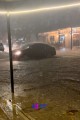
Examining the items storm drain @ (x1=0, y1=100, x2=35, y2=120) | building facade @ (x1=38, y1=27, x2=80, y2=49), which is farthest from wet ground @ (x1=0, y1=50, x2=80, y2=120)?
building facade @ (x1=38, y1=27, x2=80, y2=49)

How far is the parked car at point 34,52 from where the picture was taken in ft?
61.4

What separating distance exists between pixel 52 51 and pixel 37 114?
1601 cm

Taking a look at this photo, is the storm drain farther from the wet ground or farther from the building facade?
the building facade

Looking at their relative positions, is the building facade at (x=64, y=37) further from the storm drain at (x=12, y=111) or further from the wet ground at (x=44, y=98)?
the storm drain at (x=12, y=111)

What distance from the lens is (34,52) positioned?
65.9 ft

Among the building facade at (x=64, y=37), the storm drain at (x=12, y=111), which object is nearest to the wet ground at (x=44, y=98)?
the storm drain at (x=12, y=111)

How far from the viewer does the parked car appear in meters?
18.7

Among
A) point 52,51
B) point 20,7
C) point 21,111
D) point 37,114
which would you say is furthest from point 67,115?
point 52,51

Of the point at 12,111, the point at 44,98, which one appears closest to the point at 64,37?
the point at 44,98

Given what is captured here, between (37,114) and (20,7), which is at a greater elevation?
(20,7)

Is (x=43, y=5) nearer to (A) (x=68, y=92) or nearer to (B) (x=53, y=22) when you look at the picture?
(A) (x=68, y=92)

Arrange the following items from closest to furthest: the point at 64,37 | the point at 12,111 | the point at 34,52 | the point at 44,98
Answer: the point at 12,111, the point at 44,98, the point at 34,52, the point at 64,37

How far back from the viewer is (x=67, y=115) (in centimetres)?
499

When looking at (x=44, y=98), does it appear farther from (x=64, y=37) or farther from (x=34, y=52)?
(x=64, y=37)
